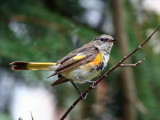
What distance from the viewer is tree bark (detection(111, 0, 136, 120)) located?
2.87 metres

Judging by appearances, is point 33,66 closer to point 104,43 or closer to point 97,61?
point 97,61

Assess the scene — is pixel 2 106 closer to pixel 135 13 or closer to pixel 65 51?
pixel 65 51

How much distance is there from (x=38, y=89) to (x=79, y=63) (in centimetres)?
57

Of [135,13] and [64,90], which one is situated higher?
[135,13]

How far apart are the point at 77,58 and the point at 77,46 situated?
447mm

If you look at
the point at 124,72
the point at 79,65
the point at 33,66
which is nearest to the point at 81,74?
the point at 79,65

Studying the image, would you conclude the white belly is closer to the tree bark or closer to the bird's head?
the bird's head

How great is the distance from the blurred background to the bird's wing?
0.60ft

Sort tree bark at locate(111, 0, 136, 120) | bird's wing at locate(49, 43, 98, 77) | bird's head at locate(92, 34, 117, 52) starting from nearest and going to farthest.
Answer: bird's wing at locate(49, 43, 98, 77)
bird's head at locate(92, 34, 117, 52)
tree bark at locate(111, 0, 136, 120)

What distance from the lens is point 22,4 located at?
2623 millimetres

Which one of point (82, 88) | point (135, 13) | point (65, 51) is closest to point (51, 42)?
point (65, 51)

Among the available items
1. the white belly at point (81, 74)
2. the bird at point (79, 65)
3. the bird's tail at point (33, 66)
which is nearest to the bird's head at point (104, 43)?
the bird at point (79, 65)

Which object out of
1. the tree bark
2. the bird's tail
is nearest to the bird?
the bird's tail

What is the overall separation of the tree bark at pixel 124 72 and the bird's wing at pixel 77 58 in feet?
1.73
